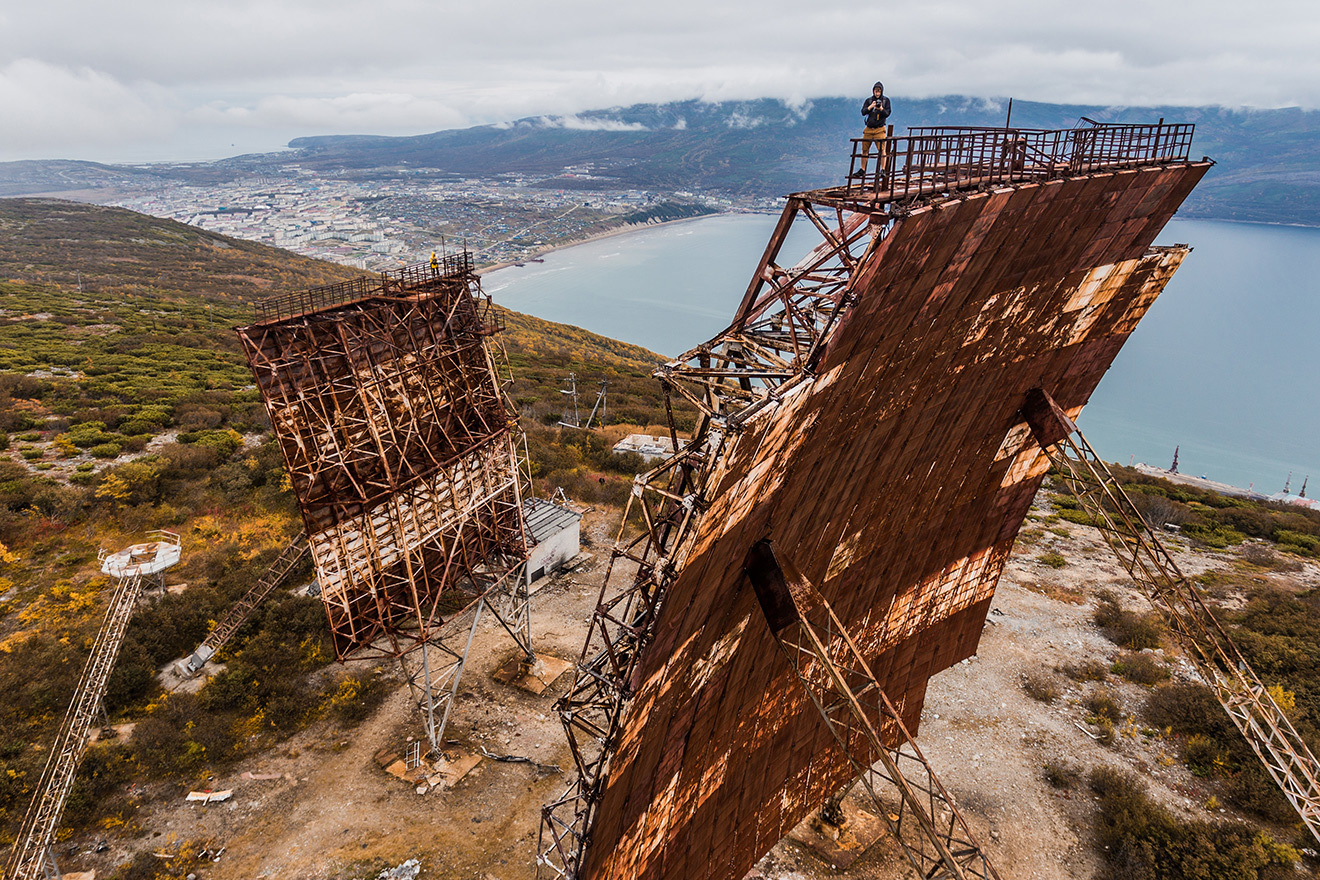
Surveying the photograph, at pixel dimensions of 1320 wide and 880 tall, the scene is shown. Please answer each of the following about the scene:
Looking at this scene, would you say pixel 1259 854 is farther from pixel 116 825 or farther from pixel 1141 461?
pixel 1141 461

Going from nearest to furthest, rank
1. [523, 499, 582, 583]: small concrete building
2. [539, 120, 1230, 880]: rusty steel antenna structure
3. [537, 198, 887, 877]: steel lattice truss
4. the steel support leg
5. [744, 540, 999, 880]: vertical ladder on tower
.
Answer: [537, 198, 887, 877]: steel lattice truss < [539, 120, 1230, 880]: rusty steel antenna structure < [744, 540, 999, 880]: vertical ladder on tower < the steel support leg < [523, 499, 582, 583]: small concrete building

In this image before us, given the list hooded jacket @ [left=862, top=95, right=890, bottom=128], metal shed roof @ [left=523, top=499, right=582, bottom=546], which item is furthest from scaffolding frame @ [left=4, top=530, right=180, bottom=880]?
hooded jacket @ [left=862, top=95, right=890, bottom=128]

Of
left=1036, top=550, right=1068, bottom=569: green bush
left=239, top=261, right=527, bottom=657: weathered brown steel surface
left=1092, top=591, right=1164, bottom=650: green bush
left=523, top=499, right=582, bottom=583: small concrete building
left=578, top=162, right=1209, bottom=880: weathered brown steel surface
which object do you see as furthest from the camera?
left=1036, top=550, right=1068, bottom=569: green bush

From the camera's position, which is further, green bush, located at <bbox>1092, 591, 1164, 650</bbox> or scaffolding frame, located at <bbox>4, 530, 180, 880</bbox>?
green bush, located at <bbox>1092, 591, 1164, 650</bbox>

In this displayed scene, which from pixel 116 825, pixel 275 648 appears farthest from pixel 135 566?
pixel 116 825

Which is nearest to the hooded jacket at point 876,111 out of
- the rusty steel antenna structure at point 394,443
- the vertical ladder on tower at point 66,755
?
the rusty steel antenna structure at point 394,443

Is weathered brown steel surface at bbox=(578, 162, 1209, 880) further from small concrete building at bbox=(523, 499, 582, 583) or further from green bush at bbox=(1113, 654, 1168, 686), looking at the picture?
small concrete building at bbox=(523, 499, 582, 583)

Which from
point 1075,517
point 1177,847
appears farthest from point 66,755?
point 1075,517
